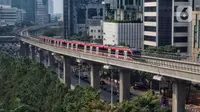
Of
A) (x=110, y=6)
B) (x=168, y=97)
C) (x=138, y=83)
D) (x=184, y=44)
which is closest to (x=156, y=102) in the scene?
(x=168, y=97)

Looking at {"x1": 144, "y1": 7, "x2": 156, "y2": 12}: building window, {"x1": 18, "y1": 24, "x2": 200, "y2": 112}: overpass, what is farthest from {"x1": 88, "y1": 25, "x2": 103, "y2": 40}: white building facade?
{"x1": 18, "y1": 24, "x2": 200, "y2": 112}: overpass

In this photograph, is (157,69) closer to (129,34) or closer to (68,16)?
(129,34)

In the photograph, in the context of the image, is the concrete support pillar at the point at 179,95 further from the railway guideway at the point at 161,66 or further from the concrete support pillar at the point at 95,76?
the concrete support pillar at the point at 95,76

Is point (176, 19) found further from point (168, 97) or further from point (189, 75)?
point (189, 75)

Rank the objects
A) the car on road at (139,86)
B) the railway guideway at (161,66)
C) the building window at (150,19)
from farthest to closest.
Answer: the building window at (150,19) → the car on road at (139,86) → the railway guideway at (161,66)

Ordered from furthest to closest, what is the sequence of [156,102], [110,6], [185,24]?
[110,6] < [185,24] < [156,102]

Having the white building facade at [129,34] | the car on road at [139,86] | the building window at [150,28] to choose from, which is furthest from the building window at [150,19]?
the car on road at [139,86]

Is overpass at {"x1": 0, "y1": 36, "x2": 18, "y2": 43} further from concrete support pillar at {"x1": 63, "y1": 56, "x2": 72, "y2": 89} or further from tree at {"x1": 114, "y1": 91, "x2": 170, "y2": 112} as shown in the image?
tree at {"x1": 114, "y1": 91, "x2": 170, "y2": 112}

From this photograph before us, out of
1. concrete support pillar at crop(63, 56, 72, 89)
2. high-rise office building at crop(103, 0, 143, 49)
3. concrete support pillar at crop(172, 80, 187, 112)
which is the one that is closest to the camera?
concrete support pillar at crop(172, 80, 187, 112)
